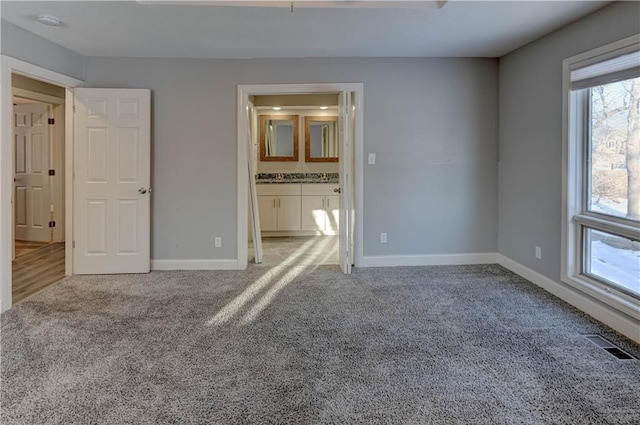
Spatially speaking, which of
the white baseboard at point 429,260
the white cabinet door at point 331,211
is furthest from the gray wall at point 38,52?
the white cabinet door at point 331,211

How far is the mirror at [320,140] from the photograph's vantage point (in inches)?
280

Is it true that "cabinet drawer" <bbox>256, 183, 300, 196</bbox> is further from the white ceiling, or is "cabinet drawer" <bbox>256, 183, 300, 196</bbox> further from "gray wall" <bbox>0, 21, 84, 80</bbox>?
"gray wall" <bbox>0, 21, 84, 80</bbox>

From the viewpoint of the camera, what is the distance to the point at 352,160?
4586 millimetres

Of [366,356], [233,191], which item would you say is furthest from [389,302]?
[233,191]

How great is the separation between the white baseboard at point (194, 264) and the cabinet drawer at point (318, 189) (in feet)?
7.79

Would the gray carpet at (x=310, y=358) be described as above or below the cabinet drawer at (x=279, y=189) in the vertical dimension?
below

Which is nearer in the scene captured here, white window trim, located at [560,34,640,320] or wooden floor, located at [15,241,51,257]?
white window trim, located at [560,34,640,320]

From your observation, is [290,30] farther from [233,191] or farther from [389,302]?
[389,302]

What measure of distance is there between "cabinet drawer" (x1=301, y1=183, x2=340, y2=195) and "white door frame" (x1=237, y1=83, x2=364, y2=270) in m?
2.09

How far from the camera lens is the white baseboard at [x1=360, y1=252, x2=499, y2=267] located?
4637 millimetres

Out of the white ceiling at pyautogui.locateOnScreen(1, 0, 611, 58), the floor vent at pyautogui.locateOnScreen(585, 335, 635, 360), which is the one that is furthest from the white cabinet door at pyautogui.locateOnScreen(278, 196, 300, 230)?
the floor vent at pyautogui.locateOnScreen(585, 335, 635, 360)

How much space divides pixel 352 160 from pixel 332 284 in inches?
57.8

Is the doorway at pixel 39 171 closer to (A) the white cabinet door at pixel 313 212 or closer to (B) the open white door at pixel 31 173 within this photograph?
(B) the open white door at pixel 31 173

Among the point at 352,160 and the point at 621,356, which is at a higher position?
the point at 352,160
